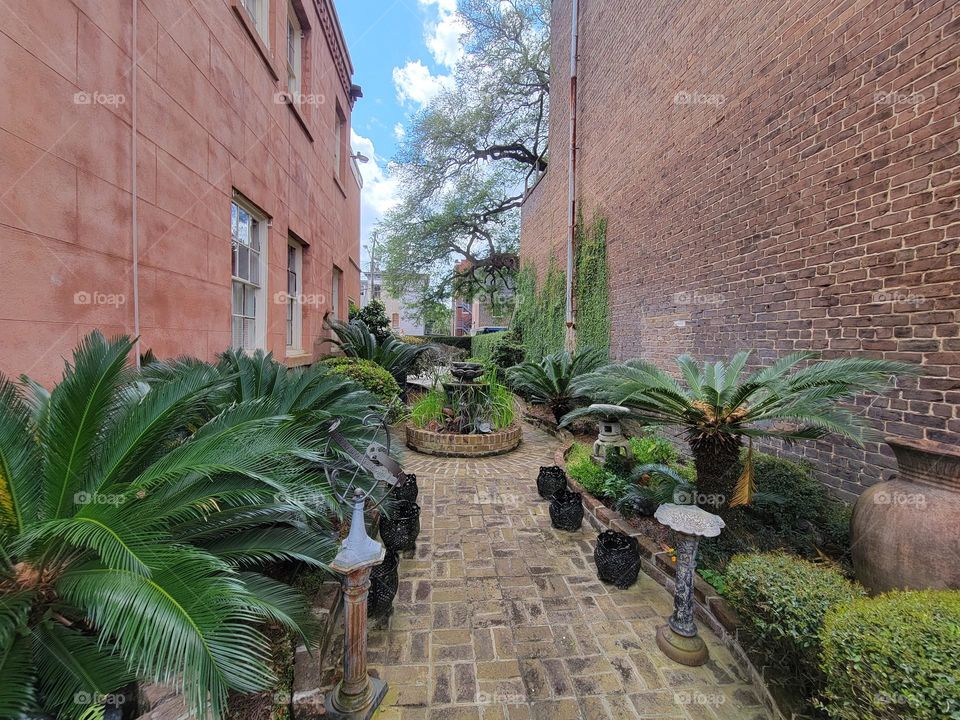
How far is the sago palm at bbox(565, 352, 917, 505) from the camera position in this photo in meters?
2.49

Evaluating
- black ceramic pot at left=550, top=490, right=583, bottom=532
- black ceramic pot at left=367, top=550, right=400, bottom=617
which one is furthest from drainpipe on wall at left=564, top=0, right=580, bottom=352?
black ceramic pot at left=367, top=550, right=400, bottom=617

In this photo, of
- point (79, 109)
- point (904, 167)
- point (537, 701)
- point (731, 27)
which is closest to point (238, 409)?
point (537, 701)

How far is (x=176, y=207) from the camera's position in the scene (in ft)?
10.6

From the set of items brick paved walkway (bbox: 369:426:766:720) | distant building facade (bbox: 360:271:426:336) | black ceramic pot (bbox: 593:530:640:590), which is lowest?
brick paved walkway (bbox: 369:426:766:720)

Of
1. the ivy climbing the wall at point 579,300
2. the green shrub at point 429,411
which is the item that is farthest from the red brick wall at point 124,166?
the ivy climbing the wall at point 579,300

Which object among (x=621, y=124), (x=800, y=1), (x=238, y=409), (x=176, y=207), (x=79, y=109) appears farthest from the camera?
(x=621, y=124)

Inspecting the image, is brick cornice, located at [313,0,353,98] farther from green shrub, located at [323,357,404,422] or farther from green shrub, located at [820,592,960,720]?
green shrub, located at [820,592,960,720]

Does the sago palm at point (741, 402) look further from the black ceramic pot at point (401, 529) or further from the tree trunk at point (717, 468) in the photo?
the black ceramic pot at point (401, 529)

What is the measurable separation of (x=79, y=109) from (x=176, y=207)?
3.14ft

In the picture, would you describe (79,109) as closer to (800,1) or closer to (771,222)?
(771,222)

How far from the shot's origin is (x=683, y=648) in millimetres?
2154

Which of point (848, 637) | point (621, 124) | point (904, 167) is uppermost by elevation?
point (621, 124)

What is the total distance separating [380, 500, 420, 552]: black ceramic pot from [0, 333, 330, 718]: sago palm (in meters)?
1.18

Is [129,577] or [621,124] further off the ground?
[621,124]
